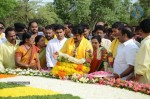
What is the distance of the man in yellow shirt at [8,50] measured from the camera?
382 inches

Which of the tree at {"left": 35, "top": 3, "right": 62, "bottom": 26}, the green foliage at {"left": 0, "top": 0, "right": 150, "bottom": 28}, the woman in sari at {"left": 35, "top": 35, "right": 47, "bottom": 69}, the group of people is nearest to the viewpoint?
the group of people

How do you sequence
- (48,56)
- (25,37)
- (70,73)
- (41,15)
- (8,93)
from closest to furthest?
(8,93), (70,73), (25,37), (48,56), (41,15)

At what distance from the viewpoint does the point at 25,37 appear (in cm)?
951

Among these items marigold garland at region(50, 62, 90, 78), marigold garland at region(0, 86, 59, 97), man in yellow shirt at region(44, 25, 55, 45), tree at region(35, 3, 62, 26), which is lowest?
marigold garland at region(0, 86, 59, 97)

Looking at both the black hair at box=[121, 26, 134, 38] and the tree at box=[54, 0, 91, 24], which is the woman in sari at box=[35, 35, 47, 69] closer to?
the black hair at box=[121, 26, 134, 38]

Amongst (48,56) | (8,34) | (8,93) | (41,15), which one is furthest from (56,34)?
(41,15)

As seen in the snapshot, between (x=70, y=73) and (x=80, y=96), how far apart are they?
1.73 metres

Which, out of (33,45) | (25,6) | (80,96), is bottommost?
(80,96)

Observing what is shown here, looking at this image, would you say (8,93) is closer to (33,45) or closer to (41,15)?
(33,45)

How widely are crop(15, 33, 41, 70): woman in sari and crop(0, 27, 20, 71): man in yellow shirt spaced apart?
0.80 feet

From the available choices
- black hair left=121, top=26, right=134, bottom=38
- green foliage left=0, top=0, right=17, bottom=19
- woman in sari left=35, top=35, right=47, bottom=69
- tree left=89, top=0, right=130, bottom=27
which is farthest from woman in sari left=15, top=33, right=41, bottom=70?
tree left=89, top=0, right=130, bottom=27

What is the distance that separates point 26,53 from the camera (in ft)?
31.5

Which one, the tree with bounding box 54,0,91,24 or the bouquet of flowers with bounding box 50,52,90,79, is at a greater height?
the tree with bounding box 54,0,91,24

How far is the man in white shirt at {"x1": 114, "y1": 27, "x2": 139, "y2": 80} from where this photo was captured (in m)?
7.95
